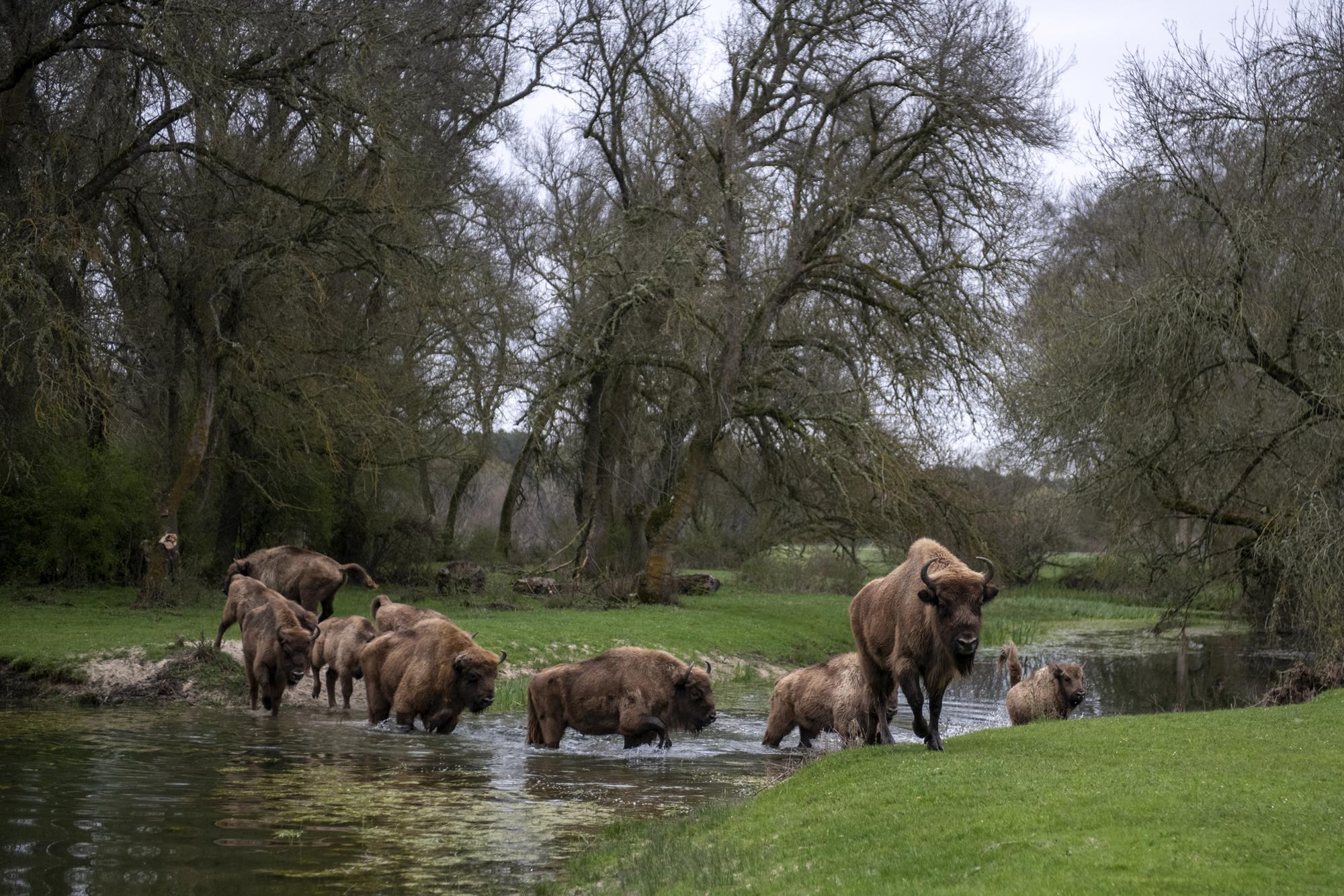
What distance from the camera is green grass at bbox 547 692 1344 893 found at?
7.36 m

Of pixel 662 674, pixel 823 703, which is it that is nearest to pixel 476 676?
pixel 662 674

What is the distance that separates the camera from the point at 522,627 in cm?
2588

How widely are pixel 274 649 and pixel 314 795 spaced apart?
19.1ft

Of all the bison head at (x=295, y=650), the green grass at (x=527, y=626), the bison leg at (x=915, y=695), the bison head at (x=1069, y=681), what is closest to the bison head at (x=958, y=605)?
the bison leg at (x=915, y=695)

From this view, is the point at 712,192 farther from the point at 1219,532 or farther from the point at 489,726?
the point at 489,726

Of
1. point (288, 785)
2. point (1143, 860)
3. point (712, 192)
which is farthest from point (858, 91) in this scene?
point (1143, 860)

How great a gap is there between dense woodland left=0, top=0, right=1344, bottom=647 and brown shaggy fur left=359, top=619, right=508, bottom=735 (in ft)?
25.2

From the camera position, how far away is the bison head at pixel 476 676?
15875 mm

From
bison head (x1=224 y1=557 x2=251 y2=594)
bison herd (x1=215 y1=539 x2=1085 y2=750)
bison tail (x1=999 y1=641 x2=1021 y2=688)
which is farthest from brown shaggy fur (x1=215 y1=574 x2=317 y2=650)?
bison tail (x1=999 y1=641 x2=1021 y2=688)

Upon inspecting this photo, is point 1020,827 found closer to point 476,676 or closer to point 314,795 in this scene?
point 314,795

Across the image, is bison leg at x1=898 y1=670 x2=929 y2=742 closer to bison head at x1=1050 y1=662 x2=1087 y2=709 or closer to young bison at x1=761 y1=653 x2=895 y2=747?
young bison at x1=761 y1=653 x2=895 y2=747

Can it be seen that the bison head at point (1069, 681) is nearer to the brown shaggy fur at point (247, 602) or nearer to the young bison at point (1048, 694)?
the young bison at point (1048, 694)

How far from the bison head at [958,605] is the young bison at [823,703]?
103 inches

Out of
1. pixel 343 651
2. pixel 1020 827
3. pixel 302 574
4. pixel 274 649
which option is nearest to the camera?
pixel 1020 827
